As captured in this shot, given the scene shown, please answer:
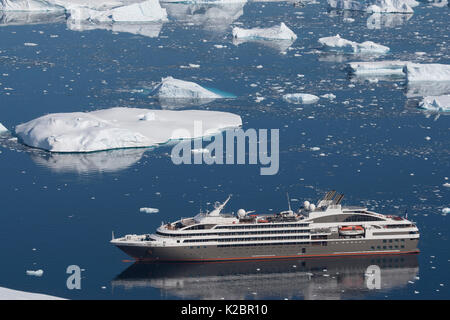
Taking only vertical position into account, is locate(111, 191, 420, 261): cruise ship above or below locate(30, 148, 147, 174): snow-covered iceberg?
below

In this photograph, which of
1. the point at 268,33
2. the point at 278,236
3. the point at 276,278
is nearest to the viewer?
the point at 276,278

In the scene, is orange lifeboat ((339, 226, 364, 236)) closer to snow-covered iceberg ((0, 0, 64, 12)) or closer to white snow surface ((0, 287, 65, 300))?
white snow surface ((0, 287, 65, 300))

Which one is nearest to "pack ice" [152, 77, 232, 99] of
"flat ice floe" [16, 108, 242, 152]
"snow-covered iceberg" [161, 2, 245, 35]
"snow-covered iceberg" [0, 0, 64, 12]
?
"flat ice floe" [16, 108, 242, 152]

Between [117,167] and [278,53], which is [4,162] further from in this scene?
[278,53]

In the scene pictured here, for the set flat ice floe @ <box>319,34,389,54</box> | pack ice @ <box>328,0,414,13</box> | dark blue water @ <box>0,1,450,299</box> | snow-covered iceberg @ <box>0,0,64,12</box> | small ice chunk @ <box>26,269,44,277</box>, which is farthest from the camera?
pack ice @ <box>328,0,414,13</box>

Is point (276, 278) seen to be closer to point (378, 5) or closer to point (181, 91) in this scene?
point (181, 91)

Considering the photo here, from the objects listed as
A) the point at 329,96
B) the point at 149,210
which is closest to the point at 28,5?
the point at 329,96

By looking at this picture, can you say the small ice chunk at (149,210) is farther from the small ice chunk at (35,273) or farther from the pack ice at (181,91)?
the pack ice at (181,91)

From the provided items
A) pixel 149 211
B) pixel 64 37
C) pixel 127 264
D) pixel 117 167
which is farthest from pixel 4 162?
pixel 64 37
